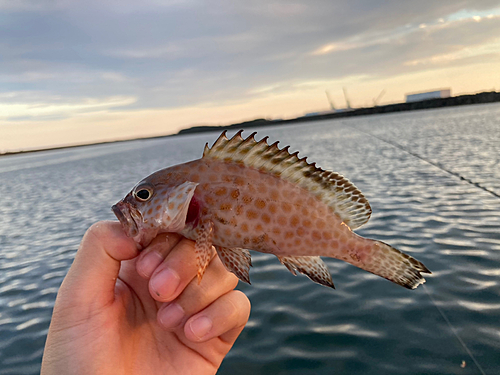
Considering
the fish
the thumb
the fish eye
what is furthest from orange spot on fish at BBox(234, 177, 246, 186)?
the thumb

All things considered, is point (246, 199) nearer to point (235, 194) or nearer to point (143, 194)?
point (235, 194)

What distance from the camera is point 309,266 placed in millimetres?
2994

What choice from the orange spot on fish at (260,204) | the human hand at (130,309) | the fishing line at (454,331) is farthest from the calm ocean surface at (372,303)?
the orange spot on fish at (260,204)

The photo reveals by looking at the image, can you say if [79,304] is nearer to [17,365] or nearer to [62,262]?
Result: [17,365]

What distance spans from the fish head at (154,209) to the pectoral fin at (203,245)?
0.59 feet

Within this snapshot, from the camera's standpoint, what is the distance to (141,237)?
306cm

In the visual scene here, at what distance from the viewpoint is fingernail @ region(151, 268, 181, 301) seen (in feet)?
9.84

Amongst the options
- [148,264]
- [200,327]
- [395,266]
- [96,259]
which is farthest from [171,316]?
[395,266]

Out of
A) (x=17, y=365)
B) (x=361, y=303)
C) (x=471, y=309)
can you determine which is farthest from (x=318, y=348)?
(x=17, y=365)

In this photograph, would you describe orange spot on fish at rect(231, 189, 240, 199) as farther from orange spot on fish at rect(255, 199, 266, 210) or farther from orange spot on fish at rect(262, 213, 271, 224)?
orange spot on fish at rect(262, 213, 271, 224)

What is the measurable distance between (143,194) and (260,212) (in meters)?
1.04

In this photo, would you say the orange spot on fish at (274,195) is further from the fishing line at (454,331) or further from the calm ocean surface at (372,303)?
the fishing line at (454,331)

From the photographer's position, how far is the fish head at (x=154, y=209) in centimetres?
284

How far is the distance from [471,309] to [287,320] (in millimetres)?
4216
